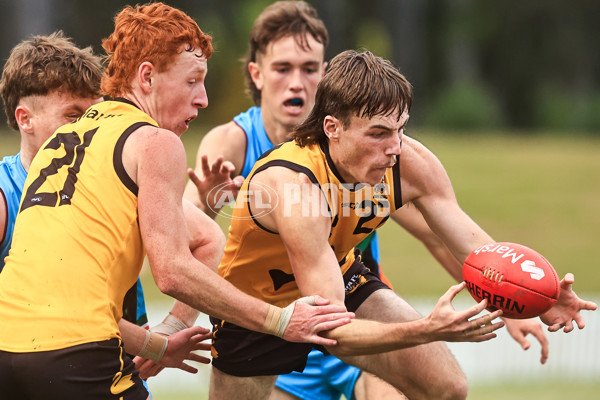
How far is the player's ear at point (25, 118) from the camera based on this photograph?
5.02 meters

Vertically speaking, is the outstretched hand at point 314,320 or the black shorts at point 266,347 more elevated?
the outstretched hand at point 314,320

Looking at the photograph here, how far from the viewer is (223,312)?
430 centimetres

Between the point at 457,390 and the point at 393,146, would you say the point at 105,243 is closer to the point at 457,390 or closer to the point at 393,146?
the point at 393,146

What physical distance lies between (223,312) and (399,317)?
1271mm

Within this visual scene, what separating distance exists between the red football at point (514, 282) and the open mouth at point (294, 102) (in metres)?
2.42

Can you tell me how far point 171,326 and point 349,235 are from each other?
1198mm

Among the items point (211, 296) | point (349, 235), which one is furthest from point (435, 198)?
point (211, 296)

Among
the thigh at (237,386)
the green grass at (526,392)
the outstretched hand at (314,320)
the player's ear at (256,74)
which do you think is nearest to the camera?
the outstretched hand at (314,320)

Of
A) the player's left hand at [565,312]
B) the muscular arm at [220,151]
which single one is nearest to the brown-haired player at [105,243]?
the player's left hand at [565,312]

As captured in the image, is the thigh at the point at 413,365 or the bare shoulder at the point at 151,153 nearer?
the bare shoulder at the point at 151,153


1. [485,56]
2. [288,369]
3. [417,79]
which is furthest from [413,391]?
[485,56]

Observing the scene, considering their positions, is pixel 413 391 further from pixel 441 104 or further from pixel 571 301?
pixel 441 104

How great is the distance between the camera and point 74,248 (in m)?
3.97

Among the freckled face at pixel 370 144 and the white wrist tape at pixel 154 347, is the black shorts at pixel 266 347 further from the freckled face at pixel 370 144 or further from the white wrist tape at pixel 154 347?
the freckled face at pixel 370 144
